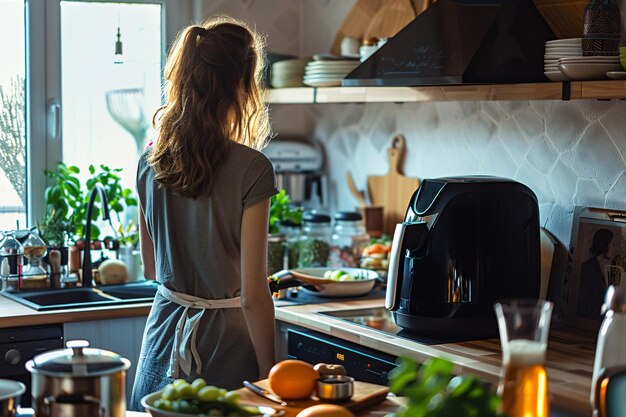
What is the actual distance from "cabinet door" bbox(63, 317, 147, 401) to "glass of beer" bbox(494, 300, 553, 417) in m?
1.98

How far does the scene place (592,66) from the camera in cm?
258

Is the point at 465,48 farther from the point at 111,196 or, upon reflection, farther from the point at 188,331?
the point at 111,196

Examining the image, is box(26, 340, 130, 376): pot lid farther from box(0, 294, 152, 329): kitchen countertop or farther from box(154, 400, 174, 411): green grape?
box(0, 294, 152, 329): kitchen countertop

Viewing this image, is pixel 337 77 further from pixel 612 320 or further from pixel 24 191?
pixel 612 320

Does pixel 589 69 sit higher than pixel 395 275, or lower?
higher

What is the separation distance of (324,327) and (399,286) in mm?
282

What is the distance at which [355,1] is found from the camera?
158 inches

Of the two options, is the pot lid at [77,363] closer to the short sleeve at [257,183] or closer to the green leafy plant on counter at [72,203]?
the short sleeve at [257,183]

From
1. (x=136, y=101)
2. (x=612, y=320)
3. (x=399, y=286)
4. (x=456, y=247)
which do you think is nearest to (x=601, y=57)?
(x=456, y=247)

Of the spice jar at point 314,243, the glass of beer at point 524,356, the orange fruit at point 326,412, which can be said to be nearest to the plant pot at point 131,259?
the spice jar at point 314,243

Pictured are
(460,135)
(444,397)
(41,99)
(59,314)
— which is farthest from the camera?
(41,99)

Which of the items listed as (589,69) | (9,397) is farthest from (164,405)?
(589,69)

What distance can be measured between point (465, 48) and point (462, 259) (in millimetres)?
609

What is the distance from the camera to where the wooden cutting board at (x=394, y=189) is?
3.82 metres
